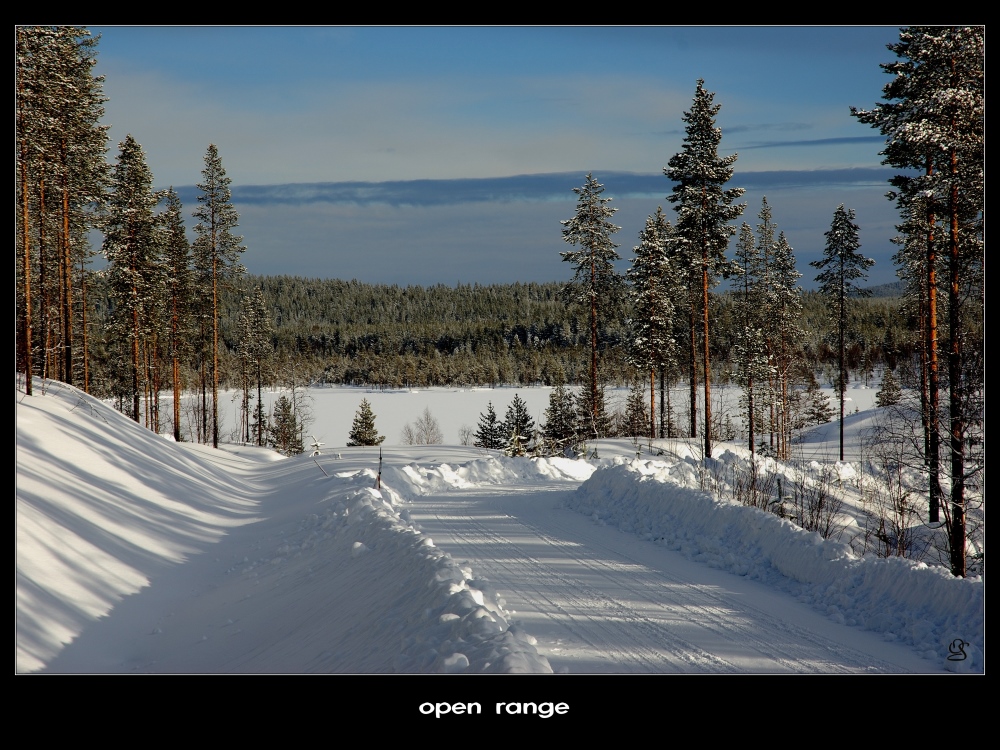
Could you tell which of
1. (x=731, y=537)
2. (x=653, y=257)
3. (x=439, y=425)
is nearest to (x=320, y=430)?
(x=439, y=425)

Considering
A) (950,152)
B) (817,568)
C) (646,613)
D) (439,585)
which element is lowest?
(646,613)

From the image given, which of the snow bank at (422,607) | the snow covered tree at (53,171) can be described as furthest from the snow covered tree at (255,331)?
the snow bank at (422,607)

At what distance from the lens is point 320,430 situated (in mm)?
74500

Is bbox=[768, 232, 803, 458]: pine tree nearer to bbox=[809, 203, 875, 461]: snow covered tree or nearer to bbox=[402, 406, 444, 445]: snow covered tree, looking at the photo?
bbox=[809, 203, 875, 461]: snow covered tree

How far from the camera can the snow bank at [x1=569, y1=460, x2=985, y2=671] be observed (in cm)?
613

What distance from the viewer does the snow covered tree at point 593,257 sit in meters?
32.2

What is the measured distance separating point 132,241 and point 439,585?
30004 mm

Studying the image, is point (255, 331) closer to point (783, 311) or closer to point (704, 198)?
point (704, 198)

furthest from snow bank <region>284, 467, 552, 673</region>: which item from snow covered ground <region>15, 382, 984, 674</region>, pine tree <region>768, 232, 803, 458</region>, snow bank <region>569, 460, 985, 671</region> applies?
pine tree <region>768, 232, 803, 458</region>

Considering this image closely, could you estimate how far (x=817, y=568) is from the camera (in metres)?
8.00

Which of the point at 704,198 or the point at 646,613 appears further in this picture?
the point at 704,198

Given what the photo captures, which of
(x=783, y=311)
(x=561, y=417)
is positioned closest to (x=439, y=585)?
(x=561, y=417)

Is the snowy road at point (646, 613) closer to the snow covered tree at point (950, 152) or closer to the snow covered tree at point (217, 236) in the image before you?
the snow covered tree at point (950, 152)

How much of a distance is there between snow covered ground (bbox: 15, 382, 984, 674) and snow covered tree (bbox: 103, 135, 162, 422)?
53.3 feet
